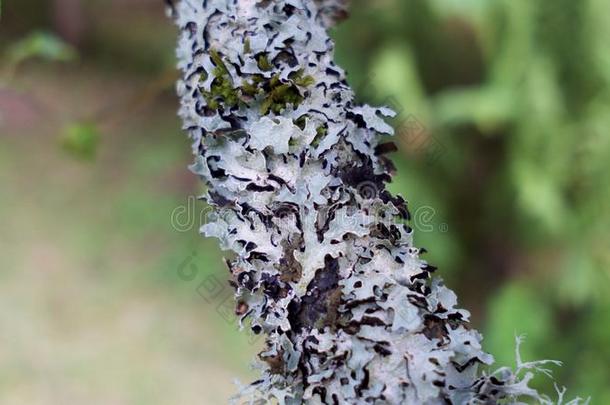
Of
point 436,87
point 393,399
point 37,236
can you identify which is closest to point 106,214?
point 37,236

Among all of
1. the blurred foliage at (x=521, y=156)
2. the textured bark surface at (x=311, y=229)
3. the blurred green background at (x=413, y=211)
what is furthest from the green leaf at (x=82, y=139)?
the blurred foliage at (x=521, y=156)

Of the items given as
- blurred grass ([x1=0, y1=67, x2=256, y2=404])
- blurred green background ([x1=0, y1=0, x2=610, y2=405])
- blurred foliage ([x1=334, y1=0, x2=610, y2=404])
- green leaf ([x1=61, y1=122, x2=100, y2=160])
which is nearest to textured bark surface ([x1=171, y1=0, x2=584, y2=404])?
green leaf ([x1=61, y1=122, x2=100, y2=160])

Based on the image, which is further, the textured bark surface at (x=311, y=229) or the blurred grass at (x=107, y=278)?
the blurred grass at (x=107, y=278)

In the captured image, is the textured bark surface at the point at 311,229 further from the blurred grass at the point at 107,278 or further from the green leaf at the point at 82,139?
the blurred grass at the point at 107,278

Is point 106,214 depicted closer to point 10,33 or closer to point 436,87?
point 10,33

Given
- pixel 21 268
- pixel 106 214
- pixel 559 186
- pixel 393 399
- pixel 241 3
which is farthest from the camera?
pixel 106 214

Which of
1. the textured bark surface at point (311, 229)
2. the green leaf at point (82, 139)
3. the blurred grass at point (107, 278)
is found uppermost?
the blurred grass at point (107, 278)

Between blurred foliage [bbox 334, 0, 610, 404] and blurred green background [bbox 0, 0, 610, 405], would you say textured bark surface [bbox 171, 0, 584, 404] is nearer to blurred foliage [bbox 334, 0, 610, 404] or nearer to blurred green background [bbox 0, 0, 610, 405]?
blurred green background [bbox 0, 0, 610, 405]

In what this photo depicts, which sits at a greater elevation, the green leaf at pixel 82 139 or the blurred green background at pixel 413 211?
the blurred green background at pixel 413 211

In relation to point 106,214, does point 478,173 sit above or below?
above
